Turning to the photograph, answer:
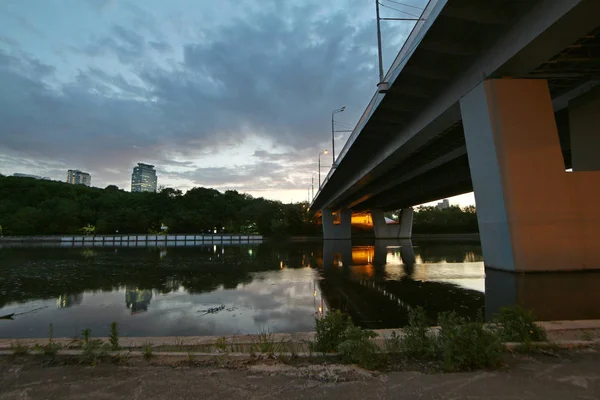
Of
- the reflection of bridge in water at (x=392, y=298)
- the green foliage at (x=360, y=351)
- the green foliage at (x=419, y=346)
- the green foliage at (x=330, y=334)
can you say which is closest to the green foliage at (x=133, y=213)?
the reflection of bridge in water at (x=392, y=298)

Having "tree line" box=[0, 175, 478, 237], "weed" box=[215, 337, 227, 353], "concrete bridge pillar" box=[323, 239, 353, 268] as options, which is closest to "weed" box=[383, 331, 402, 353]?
"weed" box=[215, 337, 227, 353]

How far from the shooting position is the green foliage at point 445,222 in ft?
313

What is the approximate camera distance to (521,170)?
507 inches

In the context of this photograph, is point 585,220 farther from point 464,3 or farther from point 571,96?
point 464,3

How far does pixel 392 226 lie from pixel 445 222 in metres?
34.4

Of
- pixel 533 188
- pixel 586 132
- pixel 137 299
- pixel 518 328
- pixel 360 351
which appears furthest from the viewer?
pixel 586 132

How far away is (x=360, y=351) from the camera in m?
4.12

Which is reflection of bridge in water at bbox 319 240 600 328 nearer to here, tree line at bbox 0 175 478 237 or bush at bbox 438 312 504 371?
bush at bbox 438 312 504 371

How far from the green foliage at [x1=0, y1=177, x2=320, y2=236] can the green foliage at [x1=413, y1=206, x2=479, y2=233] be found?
103ft

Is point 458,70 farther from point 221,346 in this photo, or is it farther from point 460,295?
point 221,346

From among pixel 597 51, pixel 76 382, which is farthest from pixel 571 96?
pixel 76 382

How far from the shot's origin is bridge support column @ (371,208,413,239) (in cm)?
7062

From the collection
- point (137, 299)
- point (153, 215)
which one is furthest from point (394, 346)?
point (153, 215)

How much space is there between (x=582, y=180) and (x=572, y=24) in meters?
6.34
